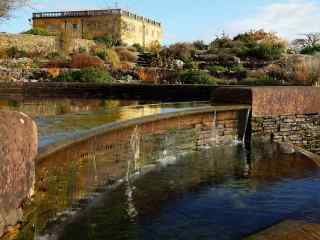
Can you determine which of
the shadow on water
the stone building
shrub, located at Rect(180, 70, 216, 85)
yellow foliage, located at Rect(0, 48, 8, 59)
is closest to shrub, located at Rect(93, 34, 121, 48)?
the stone building

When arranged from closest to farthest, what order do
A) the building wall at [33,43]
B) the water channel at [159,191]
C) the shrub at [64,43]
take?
the water channel at [159,191]
the building wall at [33,43]
the shrub at [64,43]

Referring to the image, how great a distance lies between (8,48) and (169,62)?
1303 centimetres

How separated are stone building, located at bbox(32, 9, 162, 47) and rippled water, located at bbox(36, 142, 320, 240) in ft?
145

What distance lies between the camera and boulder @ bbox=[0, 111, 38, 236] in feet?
13.2

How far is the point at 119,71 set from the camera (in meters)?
24.8

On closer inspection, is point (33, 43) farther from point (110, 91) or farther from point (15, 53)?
point (110, 91)

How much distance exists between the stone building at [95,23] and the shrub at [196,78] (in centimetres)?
3048

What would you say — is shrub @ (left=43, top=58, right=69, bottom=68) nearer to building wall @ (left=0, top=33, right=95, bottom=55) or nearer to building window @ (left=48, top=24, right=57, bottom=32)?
building wall @ (left=0, top=33, right=95, bottom=55)

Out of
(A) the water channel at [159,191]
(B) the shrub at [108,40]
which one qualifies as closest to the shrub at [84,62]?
(B) the shrub at [108,40]

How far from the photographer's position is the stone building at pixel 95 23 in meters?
52.3

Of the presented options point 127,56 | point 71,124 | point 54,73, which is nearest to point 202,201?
point 71,124

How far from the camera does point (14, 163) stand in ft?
13.7

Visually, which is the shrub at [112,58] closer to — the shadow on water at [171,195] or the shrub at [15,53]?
the shrub at [15,53]

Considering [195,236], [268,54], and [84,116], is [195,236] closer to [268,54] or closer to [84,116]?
[84,116]
